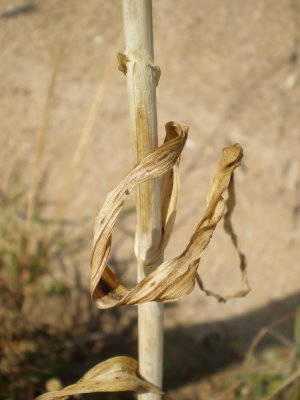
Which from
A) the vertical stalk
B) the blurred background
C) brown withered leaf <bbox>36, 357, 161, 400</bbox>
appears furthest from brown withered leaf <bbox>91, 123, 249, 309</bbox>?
the blurred background

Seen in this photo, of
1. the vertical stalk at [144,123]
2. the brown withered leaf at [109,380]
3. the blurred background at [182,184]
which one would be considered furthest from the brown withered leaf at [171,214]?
the blurred background at [182,184]

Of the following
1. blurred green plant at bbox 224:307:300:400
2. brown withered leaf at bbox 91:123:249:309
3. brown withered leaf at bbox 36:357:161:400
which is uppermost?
brown withered leaf at bbox 91:123:249:309

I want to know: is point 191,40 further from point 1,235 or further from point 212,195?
point 212,195

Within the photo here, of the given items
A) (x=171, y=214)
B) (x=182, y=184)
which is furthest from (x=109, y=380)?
(x=182, y=184)

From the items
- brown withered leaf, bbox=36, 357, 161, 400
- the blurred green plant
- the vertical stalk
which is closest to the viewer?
the vertical stalk

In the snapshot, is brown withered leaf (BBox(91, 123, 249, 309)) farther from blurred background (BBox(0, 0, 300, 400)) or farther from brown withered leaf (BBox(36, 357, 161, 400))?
blurred background (BBox(0, 0, 300, 400))

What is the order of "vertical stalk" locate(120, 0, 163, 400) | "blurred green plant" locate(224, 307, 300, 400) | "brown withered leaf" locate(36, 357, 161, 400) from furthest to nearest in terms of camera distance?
"blurred green plant" locate(224, 307, 300, 400) < "brown withered leaf" locate(36, 357, 161, 400) < "vertical stalk" locate(120, 0, 163, 400)

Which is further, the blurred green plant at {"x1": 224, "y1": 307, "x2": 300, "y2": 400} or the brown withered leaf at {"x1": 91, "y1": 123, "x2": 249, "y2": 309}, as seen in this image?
the blurred green plant at {"x1": 224, "y1": 307, "x2": 300, "y2": 400}

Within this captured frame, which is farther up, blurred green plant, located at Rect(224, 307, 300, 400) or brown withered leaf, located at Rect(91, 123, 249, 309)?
brown withered leaf, located at Rect(91, 123, 249, 309)
